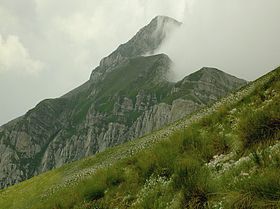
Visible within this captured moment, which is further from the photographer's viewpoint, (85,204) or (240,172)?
(85,204)

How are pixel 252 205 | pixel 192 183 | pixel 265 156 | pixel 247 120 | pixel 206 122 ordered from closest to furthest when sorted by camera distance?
pixel 252 205
pixel 265 156
pixel 192 183
pixel 247 120
pixel 206 122

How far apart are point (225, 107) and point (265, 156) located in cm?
1119

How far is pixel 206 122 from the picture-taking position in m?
18.7

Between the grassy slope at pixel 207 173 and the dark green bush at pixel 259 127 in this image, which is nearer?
the grassy slope at pixel 207 173

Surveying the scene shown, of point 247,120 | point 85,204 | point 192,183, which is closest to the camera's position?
point 192,183

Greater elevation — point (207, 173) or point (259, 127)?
point (259, 127)

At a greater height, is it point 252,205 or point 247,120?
point 247,120

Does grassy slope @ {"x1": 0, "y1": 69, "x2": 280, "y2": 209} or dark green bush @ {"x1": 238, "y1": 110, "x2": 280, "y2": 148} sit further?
dark green bush @ {"x1": 238, "y1": 110, "x2": 280, "y2": 148}

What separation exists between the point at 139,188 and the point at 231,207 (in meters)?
6.15

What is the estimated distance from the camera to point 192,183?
9.42 meters

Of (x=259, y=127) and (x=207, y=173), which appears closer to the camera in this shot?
(x=207, y=173)

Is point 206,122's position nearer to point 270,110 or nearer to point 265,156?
point 270,110

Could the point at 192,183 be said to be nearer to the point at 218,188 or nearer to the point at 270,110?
the point at 218,188

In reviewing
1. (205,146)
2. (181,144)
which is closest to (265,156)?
(205,146)
